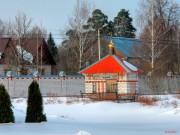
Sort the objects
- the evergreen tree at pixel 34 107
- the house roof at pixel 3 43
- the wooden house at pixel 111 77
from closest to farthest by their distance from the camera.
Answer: the evergreen tree at pixel 34 107 < the wooden house at pixel 111 77 < the house roof at pixel 3 43

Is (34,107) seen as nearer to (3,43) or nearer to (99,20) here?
(3,43)

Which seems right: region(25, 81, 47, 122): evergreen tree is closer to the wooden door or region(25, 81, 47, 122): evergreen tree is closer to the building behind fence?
the wooden door

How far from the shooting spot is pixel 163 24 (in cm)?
4875

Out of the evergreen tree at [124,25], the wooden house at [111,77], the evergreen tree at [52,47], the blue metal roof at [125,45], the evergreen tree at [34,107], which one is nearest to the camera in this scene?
the evergreen tree at [34,107]

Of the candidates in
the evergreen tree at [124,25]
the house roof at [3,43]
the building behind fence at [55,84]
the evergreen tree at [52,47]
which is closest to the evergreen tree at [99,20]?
the evergreen tree at [124,25]

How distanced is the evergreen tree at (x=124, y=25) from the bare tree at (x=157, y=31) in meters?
26.5

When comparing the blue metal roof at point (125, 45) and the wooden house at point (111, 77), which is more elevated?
the blue metal roof at point (125, 45)

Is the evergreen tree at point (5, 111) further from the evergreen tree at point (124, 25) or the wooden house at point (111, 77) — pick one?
the evergreen tree at point (124, 25)

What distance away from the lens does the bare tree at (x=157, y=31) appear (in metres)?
41.7

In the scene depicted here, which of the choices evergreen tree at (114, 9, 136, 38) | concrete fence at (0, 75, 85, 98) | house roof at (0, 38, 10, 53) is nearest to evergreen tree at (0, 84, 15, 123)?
concrete fence at (0, 75, 85, 98)

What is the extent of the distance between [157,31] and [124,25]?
3648cm

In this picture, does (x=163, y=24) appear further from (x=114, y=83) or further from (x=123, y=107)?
(x=123, y=107)

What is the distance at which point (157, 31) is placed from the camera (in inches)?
1718

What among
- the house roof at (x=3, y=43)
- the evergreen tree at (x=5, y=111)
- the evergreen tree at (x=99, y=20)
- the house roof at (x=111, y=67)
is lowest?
the evergreen tree at (x=5, y=111)
